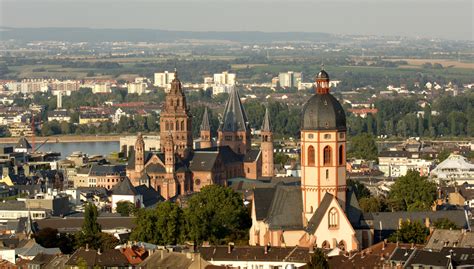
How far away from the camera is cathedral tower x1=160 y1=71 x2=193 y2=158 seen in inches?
2622

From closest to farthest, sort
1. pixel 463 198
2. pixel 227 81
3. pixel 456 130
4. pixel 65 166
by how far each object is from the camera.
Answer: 1. pixel 463 198
2. pixel 65 166
3. pixel 456 130
4. pixel 227 81

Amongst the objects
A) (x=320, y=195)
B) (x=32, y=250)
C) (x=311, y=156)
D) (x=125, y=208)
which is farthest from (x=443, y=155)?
(x=32, y=250)

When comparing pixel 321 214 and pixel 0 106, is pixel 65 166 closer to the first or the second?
pixel 321 214

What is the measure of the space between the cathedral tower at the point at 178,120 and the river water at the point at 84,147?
106ft

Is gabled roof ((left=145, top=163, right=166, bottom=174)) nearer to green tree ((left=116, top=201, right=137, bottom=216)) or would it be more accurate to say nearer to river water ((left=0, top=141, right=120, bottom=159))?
green tree ((left=116, top=201, right=137, bottom=216))

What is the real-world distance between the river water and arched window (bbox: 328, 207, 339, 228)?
5913cm

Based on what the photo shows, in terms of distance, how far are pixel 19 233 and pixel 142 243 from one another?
18.2 feet

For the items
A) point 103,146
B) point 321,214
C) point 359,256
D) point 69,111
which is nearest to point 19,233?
point 321,214

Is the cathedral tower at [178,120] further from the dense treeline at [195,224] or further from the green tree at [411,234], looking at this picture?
the green tree at [411,234]

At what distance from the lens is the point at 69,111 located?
138 metres

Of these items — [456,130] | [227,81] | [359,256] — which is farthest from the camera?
[227,81]

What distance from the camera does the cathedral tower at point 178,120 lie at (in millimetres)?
66588

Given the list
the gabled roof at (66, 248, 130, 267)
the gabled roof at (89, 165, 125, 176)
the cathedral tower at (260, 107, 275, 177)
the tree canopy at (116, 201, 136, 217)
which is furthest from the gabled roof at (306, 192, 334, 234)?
the gabled roof at (89, 165, 125, 176)

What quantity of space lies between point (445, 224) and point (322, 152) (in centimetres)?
375
